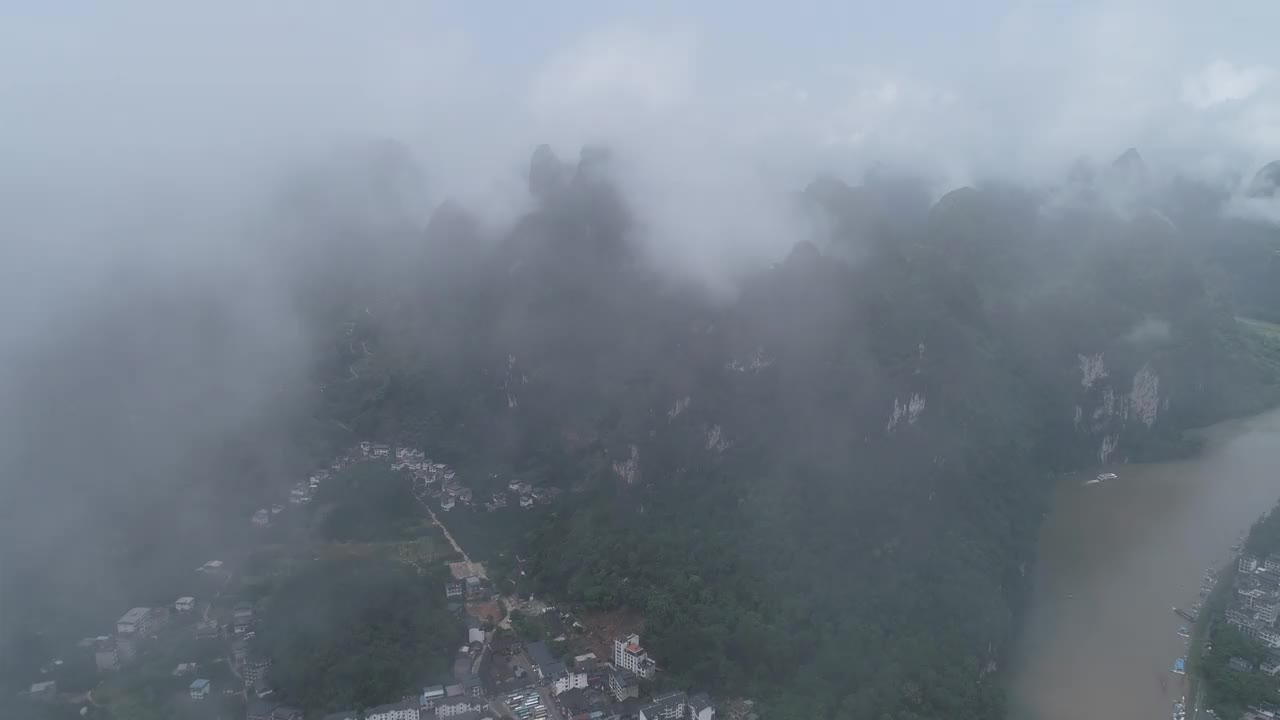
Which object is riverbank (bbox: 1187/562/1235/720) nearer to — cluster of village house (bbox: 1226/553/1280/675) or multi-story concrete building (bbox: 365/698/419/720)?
cluster of village house (bbox: 1226/553/1280/675)

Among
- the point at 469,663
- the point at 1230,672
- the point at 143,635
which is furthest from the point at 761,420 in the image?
the point at 143,635

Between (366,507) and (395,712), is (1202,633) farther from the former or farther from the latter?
(366,507)

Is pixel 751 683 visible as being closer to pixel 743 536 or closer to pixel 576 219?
pixel 743 536

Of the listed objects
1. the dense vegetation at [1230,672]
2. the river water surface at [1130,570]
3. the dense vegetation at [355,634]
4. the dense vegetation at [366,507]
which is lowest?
the dense vegetation at [1230,672]

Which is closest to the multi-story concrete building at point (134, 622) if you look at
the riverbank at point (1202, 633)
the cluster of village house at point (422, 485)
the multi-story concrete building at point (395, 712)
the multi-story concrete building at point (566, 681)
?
the cluster of village house at point (422, 485)

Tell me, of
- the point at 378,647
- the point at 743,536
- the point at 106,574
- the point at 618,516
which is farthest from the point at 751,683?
the point at 106,574

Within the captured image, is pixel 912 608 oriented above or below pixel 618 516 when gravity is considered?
below

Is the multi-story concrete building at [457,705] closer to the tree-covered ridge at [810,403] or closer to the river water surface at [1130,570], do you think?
the tree-covered ridge at [810,403]
